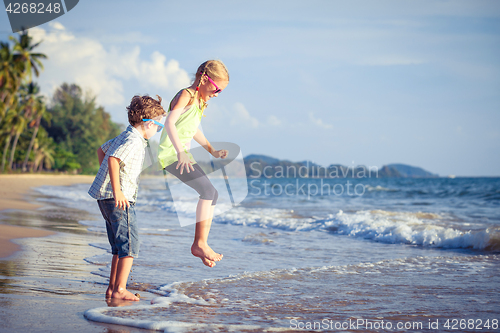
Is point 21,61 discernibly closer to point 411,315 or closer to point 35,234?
point 35,234

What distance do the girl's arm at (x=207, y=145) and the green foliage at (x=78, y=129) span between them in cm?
6558

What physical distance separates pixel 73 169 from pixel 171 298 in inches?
2571

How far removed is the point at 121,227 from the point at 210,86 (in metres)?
1.30

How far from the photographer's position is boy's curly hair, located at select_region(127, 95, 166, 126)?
10.4ft

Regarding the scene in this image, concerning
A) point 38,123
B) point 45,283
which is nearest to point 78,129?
point 38,123

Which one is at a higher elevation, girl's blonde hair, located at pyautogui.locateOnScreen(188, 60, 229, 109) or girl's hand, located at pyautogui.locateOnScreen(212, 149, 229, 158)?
girl's blonde hair, located at pyautogui.locateOnScreen(188, 60, 229, 109)

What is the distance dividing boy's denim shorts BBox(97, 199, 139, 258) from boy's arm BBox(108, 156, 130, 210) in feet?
0.47

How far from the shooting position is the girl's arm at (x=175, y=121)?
2.87 m

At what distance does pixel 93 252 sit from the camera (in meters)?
5.37

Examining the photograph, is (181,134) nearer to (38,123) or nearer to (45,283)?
(45,283)

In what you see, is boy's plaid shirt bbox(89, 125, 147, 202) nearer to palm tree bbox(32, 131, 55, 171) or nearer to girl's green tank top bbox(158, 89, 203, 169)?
girl's green tank top bbox(158, 89, 203, 169)

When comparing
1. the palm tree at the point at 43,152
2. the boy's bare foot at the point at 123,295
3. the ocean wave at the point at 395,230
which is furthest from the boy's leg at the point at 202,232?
the palm tree at the point at 43,152

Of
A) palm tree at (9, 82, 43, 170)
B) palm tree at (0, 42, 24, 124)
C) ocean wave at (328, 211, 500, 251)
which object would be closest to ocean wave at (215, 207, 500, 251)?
ocean wave at (328, 211, 500, 251)

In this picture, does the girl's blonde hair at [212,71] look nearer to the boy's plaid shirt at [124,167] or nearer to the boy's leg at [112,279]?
the boy's plaid shirt at [124,167]
